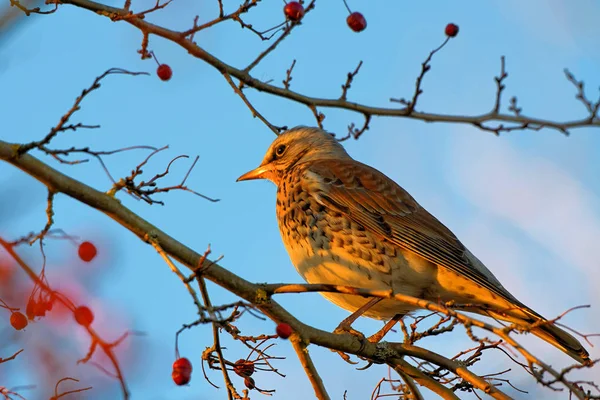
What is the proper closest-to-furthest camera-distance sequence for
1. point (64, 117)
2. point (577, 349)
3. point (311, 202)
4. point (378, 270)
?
point (64, 117) → point (577, 349) → point (378, 270) → point (311, 202)

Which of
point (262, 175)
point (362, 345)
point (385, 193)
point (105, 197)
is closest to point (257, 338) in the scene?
point (362, 345)

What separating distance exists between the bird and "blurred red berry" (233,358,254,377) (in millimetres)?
1447

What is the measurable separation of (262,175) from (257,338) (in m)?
2.96

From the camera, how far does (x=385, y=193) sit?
6426 mm

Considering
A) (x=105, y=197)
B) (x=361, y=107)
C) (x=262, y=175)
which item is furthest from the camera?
(x=262, y=175)

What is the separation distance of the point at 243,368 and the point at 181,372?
88 cm

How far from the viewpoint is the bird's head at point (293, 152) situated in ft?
23.1

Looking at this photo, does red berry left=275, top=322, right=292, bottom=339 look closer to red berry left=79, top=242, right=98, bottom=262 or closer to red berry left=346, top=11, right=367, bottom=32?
red berry left=79, top=242, right=98, bottom=262

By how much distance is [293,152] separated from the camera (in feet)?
23.7

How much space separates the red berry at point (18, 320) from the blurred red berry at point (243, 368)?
3.84 ft

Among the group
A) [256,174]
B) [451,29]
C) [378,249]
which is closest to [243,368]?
[378,249]

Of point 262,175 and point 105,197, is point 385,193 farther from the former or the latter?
point 105,197

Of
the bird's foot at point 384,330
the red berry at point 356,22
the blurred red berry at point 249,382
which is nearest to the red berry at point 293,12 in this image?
the red berry at point 356,22

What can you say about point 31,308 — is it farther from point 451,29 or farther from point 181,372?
point 451,29
